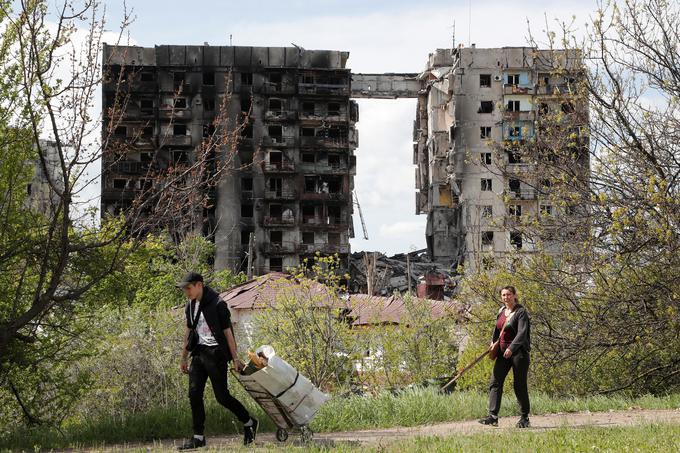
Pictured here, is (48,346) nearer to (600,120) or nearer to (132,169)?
(600,120)

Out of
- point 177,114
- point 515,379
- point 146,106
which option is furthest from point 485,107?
point 515,379

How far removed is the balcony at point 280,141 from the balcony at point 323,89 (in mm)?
3973

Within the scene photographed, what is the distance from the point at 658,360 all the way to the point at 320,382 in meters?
6.75

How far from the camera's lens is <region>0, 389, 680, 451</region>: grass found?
14.1m

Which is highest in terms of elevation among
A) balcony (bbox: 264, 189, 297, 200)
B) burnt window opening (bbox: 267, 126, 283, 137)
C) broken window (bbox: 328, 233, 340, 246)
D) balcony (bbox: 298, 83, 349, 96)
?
balcony (bbox: 298, 83, 349, 96)

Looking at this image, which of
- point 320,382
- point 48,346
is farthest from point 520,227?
point 48,346

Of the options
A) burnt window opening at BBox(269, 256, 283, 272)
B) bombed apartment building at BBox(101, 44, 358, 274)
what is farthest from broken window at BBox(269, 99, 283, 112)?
burnt window opening at BBox(269, 256, 283, 272)

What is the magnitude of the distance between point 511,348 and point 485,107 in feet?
241

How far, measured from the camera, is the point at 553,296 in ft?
67.8

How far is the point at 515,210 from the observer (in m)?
21.7

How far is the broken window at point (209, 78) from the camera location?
85.2m

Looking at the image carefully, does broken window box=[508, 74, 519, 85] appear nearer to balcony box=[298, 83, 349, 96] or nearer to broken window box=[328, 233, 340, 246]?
balcony box=[298, 83, 349, 96]

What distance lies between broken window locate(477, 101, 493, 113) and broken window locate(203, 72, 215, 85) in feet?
74.3

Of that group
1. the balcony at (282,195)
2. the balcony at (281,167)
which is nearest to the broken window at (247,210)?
the balcony at (282,195)
